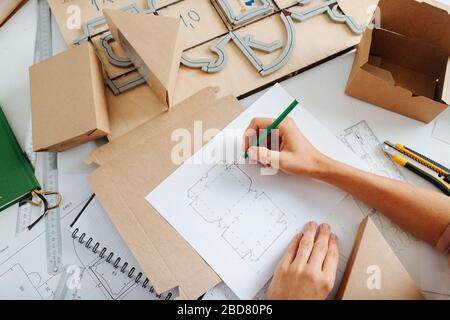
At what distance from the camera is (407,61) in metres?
0.84

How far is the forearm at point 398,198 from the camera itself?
0.69 m

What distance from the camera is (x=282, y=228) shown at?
2.40 ft

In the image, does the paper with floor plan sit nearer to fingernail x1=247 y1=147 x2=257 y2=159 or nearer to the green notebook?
fingernail x1=247 y1=147 x2=257 y2=159

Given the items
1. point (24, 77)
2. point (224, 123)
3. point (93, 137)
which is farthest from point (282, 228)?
point (24, 77)

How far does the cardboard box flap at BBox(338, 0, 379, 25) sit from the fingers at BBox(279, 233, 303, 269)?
58cm

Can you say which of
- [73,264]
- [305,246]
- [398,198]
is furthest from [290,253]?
[73,264]

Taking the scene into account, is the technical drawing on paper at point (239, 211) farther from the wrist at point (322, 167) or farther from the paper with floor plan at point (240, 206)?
the wrist at point (322, 167)

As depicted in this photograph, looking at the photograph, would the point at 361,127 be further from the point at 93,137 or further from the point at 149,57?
the point at 93,137

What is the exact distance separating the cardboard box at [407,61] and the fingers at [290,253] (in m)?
0.36

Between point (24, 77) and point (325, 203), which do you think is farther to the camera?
point (24, 77)

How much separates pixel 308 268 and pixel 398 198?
24 cm

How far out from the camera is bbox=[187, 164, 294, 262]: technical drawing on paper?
727 millimetres

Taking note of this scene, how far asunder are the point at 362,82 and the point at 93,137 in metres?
0.61
